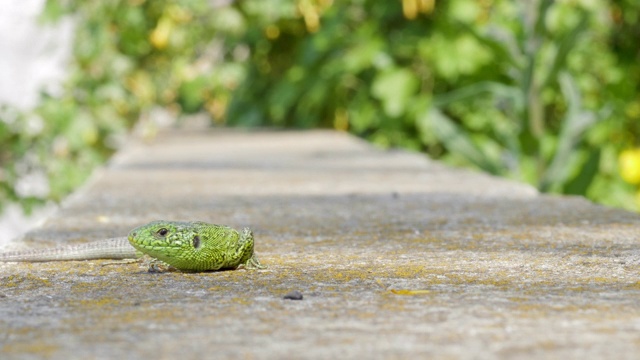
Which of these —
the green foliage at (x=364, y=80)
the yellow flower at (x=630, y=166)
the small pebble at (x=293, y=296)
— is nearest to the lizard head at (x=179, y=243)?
the small pebble at (x=293, y=296)

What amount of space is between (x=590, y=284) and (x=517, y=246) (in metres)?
0.47

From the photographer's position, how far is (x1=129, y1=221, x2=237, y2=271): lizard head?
1926mm

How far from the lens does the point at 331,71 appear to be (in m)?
7.26

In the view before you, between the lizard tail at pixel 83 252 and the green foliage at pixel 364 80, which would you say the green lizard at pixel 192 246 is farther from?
the green foliage at pixel 364 80

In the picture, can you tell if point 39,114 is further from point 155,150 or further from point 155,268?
point 155,268

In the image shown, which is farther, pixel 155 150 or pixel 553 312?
pixel 155 150

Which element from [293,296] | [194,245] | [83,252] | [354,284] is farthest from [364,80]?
[293,296]

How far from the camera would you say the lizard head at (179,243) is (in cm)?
193

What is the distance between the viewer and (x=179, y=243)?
192 cm

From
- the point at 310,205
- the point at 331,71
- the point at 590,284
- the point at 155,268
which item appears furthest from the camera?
the point at 331,71

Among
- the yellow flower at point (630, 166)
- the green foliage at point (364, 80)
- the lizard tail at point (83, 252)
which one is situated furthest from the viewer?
the yellow flower at point (630, 166)

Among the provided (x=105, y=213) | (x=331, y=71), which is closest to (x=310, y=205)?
(x=105, y=213)

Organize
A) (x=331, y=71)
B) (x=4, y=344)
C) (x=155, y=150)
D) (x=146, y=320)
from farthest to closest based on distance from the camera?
1. (x=331, y=71)
2. (x=155, y=150)
3. (x=146, y=320)
4. (x=4, y=344)

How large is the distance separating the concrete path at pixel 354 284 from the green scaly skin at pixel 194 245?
3 centimetres
